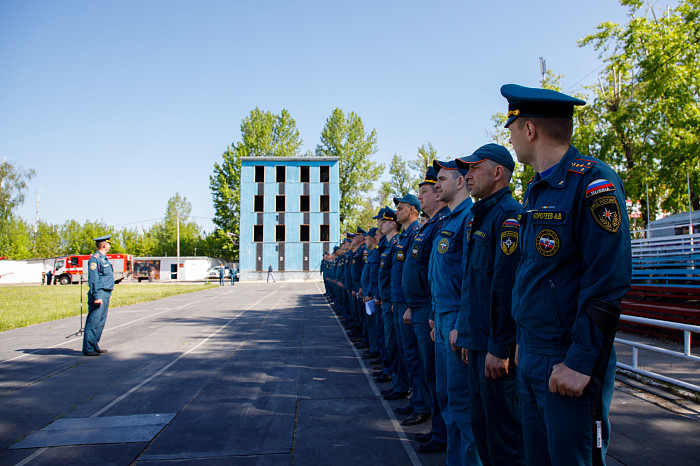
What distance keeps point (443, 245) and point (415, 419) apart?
7.23 feet

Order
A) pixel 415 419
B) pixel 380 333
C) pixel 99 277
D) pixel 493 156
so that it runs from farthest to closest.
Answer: pixel 99 277 < pixel 380 333 < pixel 415 419 < pixel 493 156

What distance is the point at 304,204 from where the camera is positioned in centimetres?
4981

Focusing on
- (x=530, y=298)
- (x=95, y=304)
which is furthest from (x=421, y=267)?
(x=95, y=304)

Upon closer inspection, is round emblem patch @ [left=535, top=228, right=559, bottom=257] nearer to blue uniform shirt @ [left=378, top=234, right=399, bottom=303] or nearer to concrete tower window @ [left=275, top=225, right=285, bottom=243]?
blue uniform shirt @ [left=378, top=234, right=399, bottom=303]

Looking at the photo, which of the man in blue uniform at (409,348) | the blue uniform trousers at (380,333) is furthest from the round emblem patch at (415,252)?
the blue uniform trousers at (380,333)

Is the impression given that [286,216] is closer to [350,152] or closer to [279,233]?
[279,233]

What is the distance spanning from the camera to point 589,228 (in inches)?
72.5

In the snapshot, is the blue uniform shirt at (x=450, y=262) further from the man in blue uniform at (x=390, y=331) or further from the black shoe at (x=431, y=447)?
the man in blue uniform at (x=390, y=331)

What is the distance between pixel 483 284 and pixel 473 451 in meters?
1.22

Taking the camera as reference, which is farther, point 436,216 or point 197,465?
point 436,216

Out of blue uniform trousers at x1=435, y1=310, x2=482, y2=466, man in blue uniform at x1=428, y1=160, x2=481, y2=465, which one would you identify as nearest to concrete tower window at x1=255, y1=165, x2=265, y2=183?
man in blue uniform at x1=428, y1=160, x2=481, y2=465

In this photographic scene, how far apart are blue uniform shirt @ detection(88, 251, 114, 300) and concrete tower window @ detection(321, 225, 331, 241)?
4009 centimetres

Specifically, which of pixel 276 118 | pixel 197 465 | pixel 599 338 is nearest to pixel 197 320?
pixel 197 465

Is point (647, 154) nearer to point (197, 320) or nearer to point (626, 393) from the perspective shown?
point (626, 393)
